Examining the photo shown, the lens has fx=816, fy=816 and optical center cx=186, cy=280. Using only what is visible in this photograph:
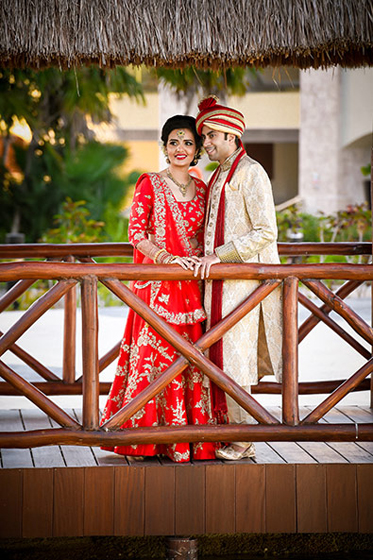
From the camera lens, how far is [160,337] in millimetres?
3605

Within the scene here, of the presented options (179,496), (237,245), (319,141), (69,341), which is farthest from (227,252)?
(319,141)

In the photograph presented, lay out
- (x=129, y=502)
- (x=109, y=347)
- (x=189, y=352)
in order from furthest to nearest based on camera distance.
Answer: (x=109, y=347), (x=129, y=502), (x=189, y=352)

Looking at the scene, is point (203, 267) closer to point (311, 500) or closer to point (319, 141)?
point (311, 500)

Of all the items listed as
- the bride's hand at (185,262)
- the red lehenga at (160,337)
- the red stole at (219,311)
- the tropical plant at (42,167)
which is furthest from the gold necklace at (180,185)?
the tropical plant at (42,167)

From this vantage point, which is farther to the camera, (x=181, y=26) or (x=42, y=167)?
(x=42, y=167)

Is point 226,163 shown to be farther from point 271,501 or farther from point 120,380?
point 271,501

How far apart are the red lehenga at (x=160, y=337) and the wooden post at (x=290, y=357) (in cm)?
42

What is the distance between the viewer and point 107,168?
582 inches

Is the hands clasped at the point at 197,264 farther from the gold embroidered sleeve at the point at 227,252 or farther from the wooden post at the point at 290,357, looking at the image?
the wooden post at the point at 290,357

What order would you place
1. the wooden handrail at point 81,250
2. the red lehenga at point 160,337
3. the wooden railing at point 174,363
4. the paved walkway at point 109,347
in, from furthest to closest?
the paved walkway at point 109,347, the wooden handrail at point 81,250, the red lehenga at point 160,337, the wooden railing at point 174,363

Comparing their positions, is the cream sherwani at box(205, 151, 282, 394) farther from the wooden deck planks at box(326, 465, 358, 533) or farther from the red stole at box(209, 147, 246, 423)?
the wooden deck planks at box(326, 465, 358, 533)

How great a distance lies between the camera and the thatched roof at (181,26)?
3479 millimetres

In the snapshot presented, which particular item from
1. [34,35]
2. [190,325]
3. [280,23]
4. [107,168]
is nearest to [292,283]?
[190,325]

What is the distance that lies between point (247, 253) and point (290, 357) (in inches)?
18.7
